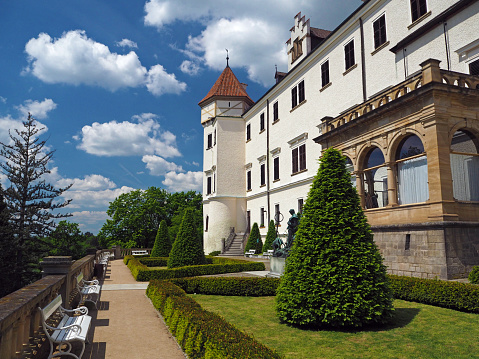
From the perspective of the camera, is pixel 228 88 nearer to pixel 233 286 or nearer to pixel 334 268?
pixel 233 286

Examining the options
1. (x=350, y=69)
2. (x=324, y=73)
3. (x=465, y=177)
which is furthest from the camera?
(x=324, y=73)

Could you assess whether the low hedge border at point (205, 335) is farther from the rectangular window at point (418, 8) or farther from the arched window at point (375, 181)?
the rectangular window at point (418, 8)

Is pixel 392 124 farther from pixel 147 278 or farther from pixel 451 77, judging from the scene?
pixel 147 278

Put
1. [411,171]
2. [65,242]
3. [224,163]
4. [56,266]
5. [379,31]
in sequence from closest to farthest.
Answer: [56,266] < [411,171] < [379,31] < [224,163] < [65,242]

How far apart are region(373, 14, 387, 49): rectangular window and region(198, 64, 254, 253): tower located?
67.6 feet

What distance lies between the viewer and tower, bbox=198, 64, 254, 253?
3803 cm

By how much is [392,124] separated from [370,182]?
3.08 meters

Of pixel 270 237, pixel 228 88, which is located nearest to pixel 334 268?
pixel 270 237

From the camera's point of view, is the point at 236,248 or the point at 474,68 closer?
the point at 474,68

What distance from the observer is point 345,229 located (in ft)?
24.6

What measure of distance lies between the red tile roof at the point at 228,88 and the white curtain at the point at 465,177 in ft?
96.7

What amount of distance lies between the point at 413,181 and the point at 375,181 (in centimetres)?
253

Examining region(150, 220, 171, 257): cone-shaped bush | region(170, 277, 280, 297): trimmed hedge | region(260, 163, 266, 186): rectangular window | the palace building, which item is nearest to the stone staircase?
region(260, 163, 266, 186): rectangular window

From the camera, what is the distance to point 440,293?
916 cm
